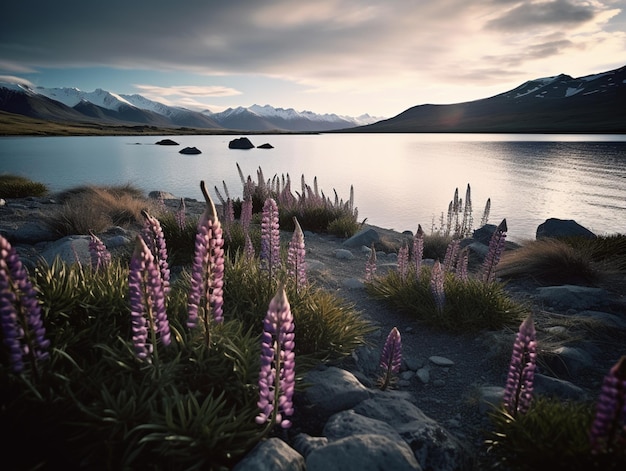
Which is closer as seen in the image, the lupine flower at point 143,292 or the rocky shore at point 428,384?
the lupine flower at point 143,292

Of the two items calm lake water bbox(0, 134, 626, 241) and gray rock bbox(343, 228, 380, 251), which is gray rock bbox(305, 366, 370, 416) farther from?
calm lake water bbox(0, 134, 626, 241)

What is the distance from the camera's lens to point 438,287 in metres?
6.01

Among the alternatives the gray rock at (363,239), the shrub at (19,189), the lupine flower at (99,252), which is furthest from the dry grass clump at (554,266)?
the shrub at (19,189)

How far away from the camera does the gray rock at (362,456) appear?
282cm

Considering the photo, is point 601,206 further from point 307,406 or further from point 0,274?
point 0,274

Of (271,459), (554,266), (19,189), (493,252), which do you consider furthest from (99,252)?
(19,189)

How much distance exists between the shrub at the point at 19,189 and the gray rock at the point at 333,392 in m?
20.2

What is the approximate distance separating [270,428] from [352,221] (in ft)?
36.5

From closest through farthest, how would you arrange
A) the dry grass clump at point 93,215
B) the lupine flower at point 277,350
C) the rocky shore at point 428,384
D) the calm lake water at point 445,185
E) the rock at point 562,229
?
the lupine flower at point 277,350, the rocky shore at point 428,384, the dry grass clump at point 93,215, the rock at point 562,229, the calm lake water at point 445,185

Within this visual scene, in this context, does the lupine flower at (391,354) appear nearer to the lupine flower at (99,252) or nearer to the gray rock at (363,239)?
the lupine flower at (99,252)

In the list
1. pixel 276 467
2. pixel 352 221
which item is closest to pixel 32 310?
pixel 276 467

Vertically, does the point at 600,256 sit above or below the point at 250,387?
below

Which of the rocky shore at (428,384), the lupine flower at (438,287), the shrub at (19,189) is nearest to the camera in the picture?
the rocky shore at (428,384)

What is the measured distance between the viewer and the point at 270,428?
114 inches
